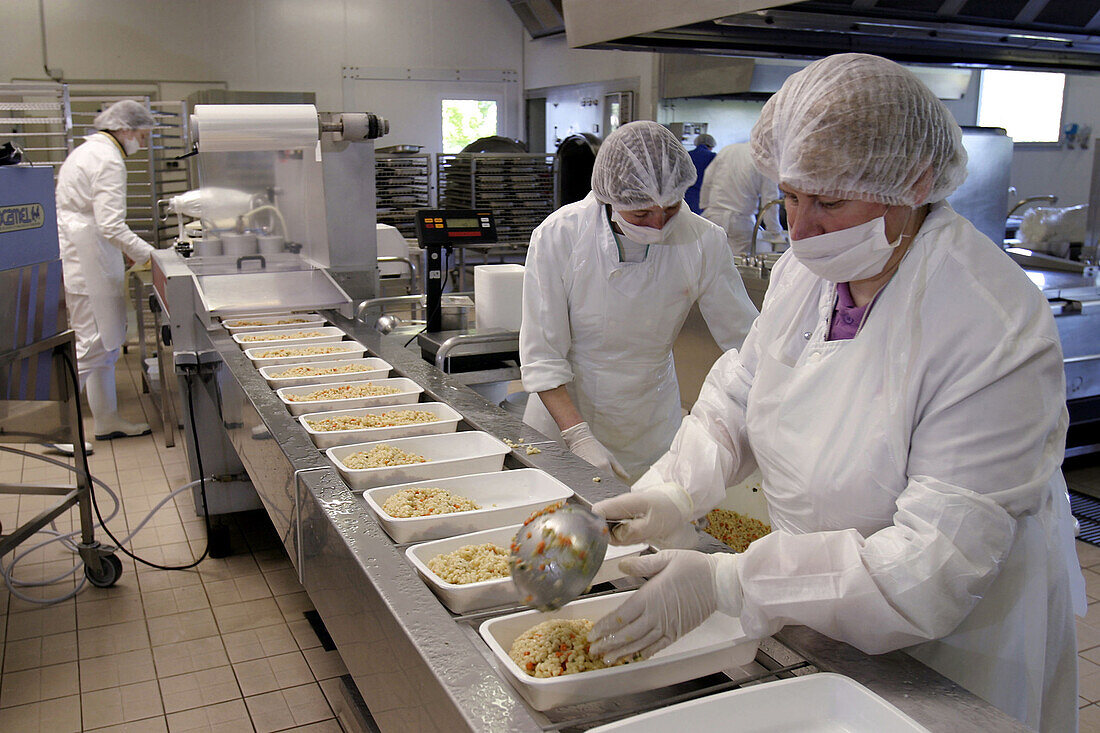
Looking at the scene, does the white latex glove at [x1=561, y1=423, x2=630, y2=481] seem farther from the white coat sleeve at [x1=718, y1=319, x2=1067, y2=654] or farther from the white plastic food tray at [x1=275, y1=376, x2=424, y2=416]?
the white coat sleeve at [x1=718, y1=319, x2=1067, y2=654]

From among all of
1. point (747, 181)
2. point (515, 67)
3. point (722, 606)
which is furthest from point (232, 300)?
point (515, 67)

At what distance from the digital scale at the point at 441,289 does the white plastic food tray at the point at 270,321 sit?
45 cm

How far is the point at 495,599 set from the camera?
47.1 inches

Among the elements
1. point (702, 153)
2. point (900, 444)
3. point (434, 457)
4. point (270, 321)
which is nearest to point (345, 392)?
point (434, 457)

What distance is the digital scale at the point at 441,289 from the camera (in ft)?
9.18

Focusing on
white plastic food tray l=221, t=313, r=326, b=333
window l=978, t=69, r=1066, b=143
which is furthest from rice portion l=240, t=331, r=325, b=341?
window l=978, t=69, r=1066, b=143

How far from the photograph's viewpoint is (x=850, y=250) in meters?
1.14

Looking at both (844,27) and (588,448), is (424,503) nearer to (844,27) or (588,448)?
(588,448)

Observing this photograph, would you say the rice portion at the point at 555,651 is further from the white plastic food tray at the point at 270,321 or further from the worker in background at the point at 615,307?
the white plastic food tray at the point at 270,321

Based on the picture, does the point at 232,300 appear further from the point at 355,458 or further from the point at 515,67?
the point at 515,67

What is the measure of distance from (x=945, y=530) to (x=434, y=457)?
105 centimetres

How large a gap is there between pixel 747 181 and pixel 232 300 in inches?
140

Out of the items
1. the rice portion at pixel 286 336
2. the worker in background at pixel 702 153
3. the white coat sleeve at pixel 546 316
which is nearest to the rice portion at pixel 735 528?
the white coat sleeve at pixel 546 316

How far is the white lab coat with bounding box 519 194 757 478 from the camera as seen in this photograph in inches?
90.1
